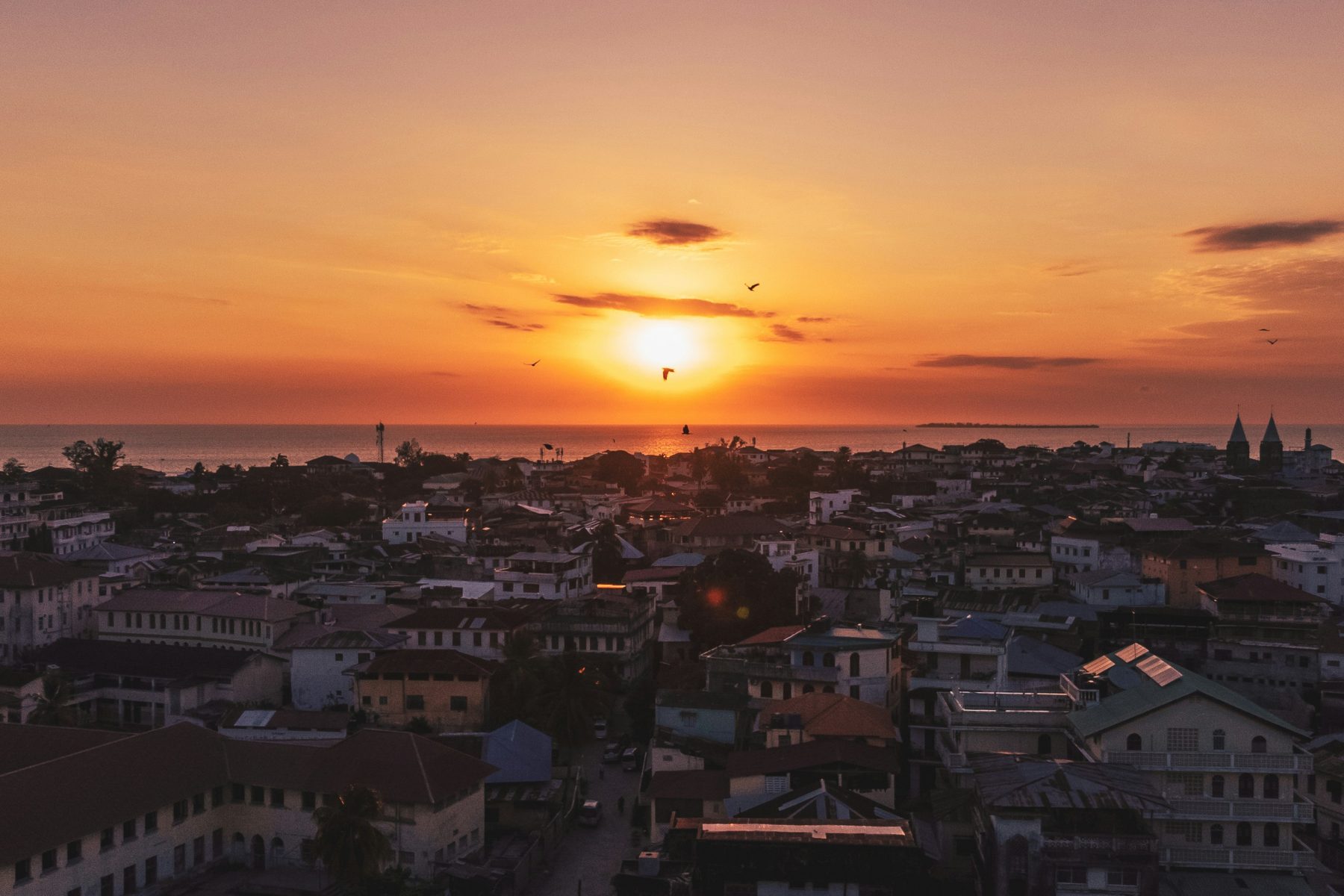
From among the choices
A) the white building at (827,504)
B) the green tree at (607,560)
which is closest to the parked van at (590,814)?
the green tree at (607,560)

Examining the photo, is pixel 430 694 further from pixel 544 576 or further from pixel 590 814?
pixel 544 576

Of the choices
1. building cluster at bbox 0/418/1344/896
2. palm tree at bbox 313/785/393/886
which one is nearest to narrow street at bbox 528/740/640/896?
building cluster at bbox 0/418/1344/896

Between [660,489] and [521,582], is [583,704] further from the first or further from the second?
[660,489]

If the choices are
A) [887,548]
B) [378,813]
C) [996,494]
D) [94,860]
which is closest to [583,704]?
[378,813]

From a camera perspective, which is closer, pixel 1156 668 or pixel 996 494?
pixel 1156 668

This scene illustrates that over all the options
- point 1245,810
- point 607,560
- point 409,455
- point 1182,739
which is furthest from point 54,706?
point 409,455

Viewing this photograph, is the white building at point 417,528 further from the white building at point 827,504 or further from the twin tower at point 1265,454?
the twin tower at point 1265,454
